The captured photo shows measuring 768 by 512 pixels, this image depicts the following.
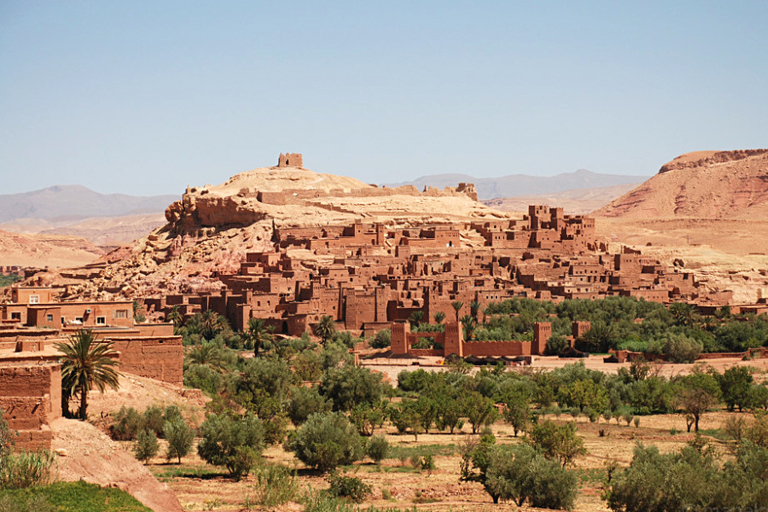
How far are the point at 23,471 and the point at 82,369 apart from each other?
522cm

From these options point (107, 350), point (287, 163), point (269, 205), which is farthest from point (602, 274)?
point (107, 350)

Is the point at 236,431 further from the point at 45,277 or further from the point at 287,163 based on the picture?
the point at 287,163

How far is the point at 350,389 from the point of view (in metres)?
37.0

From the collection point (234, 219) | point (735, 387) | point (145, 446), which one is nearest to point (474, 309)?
point (735, 387)

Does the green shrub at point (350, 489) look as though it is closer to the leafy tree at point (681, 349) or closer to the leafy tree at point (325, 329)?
the leafy tree at point (681, 349)

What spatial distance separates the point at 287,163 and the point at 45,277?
1060 inches

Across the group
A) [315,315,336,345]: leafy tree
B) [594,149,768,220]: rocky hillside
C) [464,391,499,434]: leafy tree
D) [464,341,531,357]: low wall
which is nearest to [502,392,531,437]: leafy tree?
[464,391,499,434]: leafy tree

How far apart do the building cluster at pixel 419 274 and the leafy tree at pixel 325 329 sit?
487mm

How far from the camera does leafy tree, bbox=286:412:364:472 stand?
2580 cm

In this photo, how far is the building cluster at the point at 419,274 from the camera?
2308 inches

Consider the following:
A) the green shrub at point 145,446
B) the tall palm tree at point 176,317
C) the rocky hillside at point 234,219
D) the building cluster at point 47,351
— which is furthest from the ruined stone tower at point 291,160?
the green shrub at point 145,446

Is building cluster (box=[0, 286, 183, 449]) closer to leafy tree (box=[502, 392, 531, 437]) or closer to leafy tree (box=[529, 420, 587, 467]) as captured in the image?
leafy tree (box=[529, 420, 587, 467])

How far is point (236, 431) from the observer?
80.8ft

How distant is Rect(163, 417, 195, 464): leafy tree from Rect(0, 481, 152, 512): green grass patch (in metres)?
6.95
